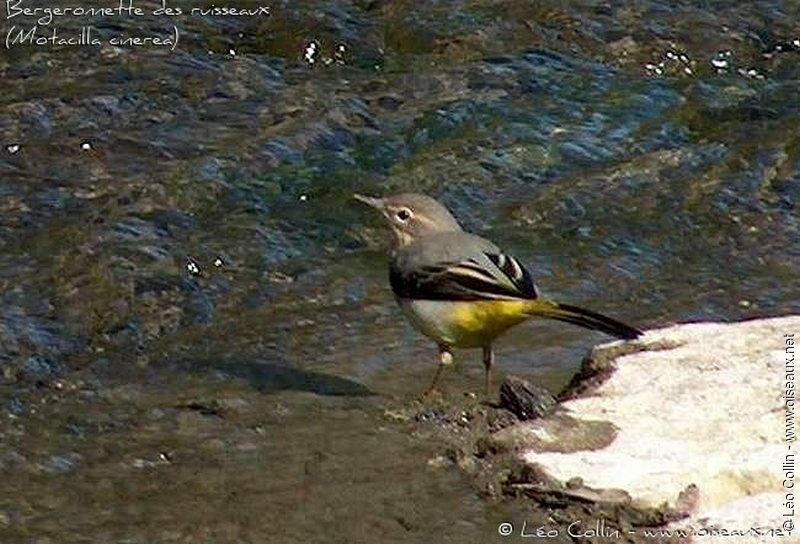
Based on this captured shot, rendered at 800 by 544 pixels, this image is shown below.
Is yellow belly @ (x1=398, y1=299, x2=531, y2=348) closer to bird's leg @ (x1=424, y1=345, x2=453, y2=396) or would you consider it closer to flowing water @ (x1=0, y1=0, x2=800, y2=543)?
bird's leg @ (x1=424, y1=345, x2=453, y2=396)

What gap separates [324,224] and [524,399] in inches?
122

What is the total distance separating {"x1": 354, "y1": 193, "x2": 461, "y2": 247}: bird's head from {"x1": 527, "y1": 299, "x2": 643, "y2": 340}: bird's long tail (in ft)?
3.23

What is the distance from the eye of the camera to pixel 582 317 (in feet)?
24.6

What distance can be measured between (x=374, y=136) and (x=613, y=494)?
513cm

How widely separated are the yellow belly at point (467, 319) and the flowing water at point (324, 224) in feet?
0.88

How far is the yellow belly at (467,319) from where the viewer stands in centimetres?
768

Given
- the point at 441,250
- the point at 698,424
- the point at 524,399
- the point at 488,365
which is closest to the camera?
the point at 698,424

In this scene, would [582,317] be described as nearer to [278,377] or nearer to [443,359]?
[443,359]

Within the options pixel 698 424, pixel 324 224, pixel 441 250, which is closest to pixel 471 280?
pixel 441 250

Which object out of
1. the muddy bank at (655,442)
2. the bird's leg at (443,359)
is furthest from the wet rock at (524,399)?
the bird's leg at (443,359)

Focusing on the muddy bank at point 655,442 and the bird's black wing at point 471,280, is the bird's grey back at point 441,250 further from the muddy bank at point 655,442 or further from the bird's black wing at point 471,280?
the muddy bank at point 655,442

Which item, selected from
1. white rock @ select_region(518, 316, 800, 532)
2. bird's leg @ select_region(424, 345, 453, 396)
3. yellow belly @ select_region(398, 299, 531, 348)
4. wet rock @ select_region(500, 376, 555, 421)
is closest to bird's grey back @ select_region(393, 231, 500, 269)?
yellow belly @ select_region(398, 299, 531, 348)

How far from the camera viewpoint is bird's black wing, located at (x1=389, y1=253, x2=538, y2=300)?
7.63 meters

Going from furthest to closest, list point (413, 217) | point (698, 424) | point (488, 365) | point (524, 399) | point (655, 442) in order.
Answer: point (413, 217), point (488, 365), point (524, 399), point (698, 424), point (655, 442)
